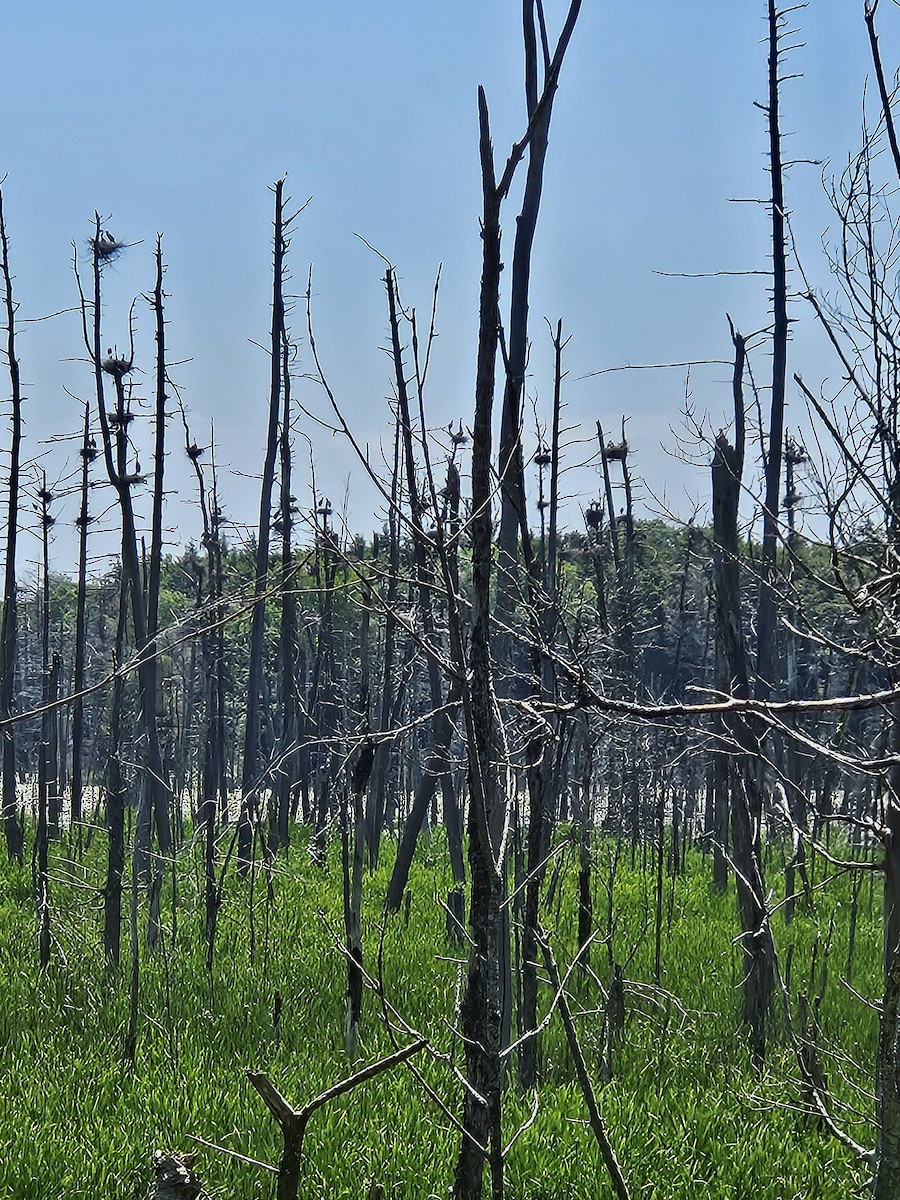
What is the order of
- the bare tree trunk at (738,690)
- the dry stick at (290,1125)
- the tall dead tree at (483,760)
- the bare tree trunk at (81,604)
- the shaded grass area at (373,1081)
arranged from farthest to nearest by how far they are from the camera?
the bare tree trunk at (81,604), the bare tree trunk at (738,690), the shaded grass area at (373,1081), the tall dead tree at (483,760), the dry stick at (290,1125)

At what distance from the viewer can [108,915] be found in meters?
8.05

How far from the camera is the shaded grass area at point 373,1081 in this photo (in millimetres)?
4246

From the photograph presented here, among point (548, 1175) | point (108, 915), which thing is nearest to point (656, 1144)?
point (548, 1175)

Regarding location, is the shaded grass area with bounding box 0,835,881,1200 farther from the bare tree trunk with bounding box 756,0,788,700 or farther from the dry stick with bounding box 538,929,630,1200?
the bare tree trunk with bounding box 756,0,788,700

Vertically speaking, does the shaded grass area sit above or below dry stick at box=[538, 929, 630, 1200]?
below

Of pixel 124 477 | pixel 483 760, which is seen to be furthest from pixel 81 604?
pixel 483 760

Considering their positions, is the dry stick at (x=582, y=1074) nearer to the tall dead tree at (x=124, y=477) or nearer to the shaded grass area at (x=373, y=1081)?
the shaded grass area at (x=373, y=1081)

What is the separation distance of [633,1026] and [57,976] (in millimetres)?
3871

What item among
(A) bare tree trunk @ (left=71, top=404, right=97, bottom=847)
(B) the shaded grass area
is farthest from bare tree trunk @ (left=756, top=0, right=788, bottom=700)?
(A) bare tree trunk @ (left=71, top=404, right=97, bottom=847)

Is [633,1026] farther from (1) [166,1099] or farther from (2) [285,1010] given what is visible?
(1) [166,1099]

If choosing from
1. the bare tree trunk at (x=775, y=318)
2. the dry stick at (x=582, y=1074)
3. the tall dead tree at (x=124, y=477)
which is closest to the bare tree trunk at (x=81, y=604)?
the tall dead tree at (x=124, y=477)

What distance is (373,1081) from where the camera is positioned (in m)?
5.14

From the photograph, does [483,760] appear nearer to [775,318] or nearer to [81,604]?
[775,318]

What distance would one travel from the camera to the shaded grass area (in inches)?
167
